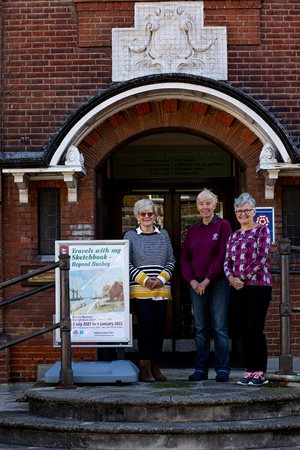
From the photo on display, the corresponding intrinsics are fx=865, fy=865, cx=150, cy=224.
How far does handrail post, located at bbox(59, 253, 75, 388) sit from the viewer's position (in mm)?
8008

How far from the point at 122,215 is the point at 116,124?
2.40m

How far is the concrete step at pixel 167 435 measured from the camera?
679 cm

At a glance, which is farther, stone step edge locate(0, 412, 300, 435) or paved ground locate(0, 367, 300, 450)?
paved ground locate(0, 367, 300, 450)

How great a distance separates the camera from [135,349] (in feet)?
41.4

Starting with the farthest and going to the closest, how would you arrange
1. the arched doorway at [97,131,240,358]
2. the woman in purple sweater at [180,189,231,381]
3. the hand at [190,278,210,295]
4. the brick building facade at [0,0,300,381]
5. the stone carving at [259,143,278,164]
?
1. the arched doorway at [97,131,240,358]
2. the brick building facade at [0,0,300,381]
3. the stone carving at [259,143,278,164]
4. the woman in purple sweater at [180,189,231,381]
5. the hand at [190,278,210,295]

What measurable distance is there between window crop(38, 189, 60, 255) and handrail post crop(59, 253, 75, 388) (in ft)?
9.27

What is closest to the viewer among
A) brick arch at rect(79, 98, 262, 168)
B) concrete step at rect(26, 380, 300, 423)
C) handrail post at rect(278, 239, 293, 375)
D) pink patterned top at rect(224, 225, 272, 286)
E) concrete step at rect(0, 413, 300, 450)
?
concrete step at rect(0, 413, 300, 450)

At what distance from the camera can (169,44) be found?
35.2 feet

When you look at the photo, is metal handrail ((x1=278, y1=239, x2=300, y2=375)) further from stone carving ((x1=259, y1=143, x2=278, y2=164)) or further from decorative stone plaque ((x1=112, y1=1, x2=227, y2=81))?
decorative stone plaque ((x1=112, y1=1, x2=227, y2=81))

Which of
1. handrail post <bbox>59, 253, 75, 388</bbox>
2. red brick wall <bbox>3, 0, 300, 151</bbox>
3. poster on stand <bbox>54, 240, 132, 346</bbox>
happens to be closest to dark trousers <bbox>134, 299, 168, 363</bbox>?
poster on stand <bbox>54, 240, 132, 346</bbox>

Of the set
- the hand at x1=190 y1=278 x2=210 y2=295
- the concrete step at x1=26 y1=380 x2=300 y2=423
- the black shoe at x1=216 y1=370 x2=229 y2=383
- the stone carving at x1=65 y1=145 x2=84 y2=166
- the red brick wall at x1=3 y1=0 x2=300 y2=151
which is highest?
the red brick wall at x1=3 y1=0 x2=300 y2=151

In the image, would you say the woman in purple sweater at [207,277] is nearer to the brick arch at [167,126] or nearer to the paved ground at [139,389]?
the paved ground at [139,389]

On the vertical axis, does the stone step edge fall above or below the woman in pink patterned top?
below

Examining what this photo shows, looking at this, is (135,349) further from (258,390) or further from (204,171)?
(258,390)
